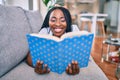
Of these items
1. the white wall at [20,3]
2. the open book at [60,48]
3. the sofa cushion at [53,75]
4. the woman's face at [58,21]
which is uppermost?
the white wall at [20,3]

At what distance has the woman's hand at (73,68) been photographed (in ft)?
2.39

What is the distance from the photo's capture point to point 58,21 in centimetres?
92

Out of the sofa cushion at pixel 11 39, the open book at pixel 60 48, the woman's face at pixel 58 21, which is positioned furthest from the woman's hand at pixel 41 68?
the woman's face at pixel 58 21

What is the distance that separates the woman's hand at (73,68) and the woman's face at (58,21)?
266 millimetres

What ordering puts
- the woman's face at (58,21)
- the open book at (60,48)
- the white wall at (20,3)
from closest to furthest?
1. the open book at (60,48)
2. the woman's face at (58,21)
3. the white wall at (20,3)

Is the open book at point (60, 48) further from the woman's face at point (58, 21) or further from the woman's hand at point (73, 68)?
the woman's face at point (58, 21)

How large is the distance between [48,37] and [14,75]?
0.27m

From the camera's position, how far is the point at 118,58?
234cm

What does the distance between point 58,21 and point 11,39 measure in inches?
10.6

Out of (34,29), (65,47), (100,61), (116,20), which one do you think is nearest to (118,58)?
(100,61)

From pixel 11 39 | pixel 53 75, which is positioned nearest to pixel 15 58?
pixel 11 39

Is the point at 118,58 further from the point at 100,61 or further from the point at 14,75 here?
the point at 14,75

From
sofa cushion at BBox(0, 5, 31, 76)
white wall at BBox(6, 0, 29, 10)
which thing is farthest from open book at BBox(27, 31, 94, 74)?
white wall at BBox(6, 0, 29, 10)

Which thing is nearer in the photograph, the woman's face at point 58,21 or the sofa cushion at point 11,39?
the sofa cushion at point 11,39
